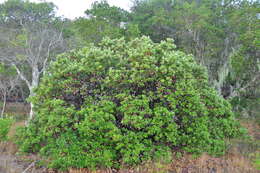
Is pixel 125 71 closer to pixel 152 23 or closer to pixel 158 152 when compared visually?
pixel 158 152

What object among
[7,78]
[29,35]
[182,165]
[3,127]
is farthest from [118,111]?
[7,78]

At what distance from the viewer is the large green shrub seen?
6.84m

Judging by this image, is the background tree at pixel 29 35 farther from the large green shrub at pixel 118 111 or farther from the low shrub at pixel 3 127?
the large green shrub at pixel 118 111

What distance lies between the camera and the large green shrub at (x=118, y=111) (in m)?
6.84

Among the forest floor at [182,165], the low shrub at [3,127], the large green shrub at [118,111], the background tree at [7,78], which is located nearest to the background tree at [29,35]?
the background tree at [7,78]

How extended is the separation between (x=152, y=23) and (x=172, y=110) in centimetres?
1318

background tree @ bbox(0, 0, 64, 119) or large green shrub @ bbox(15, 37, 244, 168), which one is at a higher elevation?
background tree @ bbox(0, 0, 64, 119)

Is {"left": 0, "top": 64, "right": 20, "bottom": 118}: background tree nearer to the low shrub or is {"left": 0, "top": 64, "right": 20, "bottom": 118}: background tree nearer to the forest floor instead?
the low shrub

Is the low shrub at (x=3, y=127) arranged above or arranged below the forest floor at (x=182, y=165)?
above

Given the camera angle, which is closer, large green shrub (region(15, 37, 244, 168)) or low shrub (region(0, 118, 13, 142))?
large green shrub (region(15, 37, 244, 168))

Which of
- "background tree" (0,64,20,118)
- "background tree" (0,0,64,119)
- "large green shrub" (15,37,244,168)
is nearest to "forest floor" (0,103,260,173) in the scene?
"large green shrub" (15,37,244,168)

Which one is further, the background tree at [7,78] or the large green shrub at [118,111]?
the background tree at [7,78]

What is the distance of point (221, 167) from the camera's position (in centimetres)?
718

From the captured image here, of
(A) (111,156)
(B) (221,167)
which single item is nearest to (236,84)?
(B) (221,167)
